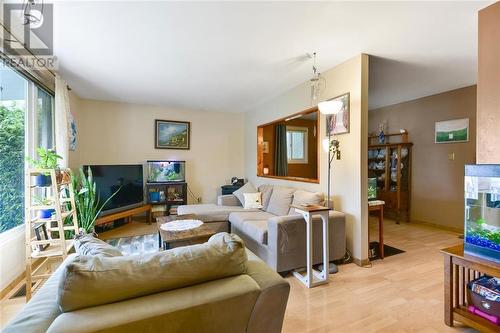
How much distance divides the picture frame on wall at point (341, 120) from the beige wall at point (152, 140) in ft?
10.00

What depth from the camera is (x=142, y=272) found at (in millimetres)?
969

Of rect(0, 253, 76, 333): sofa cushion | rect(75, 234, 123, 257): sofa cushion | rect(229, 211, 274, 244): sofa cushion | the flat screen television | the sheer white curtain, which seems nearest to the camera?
rect(0, 253, 76, 333): sofa cushion

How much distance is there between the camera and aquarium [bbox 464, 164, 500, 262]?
1514 mm

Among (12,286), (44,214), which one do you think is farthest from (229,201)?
(12,286)

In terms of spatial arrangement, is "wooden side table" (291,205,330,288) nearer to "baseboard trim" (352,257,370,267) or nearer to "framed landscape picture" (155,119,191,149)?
"baseboard trim" (352,257,370,267)

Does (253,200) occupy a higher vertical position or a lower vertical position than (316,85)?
lower

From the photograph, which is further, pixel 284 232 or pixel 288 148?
pixel 288 148

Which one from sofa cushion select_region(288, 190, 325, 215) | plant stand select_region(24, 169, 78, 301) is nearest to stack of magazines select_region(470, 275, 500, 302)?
sofa cushion select_region(288, 190, 325, 215)

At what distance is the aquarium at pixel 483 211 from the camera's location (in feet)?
4.97

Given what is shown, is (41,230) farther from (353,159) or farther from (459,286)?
(459,286)

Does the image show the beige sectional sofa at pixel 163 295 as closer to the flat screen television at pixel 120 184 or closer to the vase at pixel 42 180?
the vase at pixel 42 180

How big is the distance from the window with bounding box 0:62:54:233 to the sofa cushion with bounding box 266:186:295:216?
3.03 m

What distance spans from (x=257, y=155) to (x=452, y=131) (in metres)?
3.53

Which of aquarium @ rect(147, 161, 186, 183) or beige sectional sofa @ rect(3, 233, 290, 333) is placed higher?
aquarium @ rect(147, 161, 186, 183)
